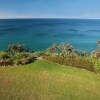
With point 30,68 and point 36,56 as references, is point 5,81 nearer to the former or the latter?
point 30,68

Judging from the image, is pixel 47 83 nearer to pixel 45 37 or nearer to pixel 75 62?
pixel 75 62

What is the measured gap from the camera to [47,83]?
14055 mm

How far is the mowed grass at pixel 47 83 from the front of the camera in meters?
12.2

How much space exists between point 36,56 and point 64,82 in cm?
615

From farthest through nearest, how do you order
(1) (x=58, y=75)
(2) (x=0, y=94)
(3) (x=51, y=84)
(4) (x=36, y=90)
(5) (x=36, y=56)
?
(5) (x=36, y=56), (1) (x=58, y=75), (3) (x=51, y=84), (4) (x=36, y=90), (2) (x=0, y=94)

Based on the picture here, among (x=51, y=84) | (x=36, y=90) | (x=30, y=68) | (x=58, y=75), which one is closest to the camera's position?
(x=36, y=90)

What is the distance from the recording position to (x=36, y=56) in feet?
64.3

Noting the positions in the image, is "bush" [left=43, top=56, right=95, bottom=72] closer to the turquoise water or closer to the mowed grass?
the mowed grass

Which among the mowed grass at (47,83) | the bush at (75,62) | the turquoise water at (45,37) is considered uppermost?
the bush at (75,62)

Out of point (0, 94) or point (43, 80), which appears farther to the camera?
point (43, 80)

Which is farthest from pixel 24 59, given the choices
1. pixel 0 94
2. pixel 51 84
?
pixel 0 94

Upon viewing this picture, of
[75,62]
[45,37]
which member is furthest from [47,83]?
[45,37]

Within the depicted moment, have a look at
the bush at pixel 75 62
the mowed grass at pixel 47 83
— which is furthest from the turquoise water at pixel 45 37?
the mowed grass at pixel 47 83

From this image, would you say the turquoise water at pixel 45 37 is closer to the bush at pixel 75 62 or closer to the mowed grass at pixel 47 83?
the bush at pixel 75 62
